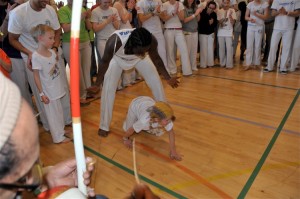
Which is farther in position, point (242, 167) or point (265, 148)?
point (265, 148)

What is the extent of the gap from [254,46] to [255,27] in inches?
20.1

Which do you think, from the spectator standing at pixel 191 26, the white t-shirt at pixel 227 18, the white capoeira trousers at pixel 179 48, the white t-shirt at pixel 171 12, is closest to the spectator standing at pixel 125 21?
the white t-shirt at pixel 171 12

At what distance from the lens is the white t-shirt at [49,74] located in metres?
3.23

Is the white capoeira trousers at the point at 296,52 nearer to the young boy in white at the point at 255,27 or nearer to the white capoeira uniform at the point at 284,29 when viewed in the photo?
the white capoeira uniform at the point at 284,29

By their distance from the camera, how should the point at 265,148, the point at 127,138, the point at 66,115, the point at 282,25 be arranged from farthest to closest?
1. the point at 282,25
2. the point at 66,115
3. the point at 127,138
4. the point at 265,148

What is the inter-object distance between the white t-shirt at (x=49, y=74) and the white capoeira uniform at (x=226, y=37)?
5.02m

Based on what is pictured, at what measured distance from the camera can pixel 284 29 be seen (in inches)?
250

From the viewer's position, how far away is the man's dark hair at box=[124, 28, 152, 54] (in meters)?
3.20

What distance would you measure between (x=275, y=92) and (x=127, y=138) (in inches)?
132

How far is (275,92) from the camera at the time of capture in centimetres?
529

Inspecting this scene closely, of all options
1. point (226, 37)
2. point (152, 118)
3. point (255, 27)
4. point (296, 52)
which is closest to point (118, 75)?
point (152, 118)

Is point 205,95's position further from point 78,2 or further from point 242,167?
point 78,2

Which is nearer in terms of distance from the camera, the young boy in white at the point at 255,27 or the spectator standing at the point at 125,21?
the spectator standing at the point at 125,21

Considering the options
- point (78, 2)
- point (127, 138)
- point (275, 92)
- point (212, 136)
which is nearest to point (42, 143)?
point (127, 138)
